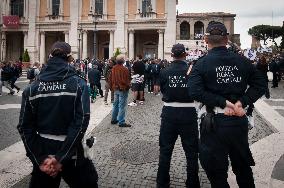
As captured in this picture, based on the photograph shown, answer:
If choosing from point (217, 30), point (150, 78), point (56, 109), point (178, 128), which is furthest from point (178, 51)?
point (150, 78)

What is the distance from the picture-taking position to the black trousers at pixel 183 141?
15.2 feet

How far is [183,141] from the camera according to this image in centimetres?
472

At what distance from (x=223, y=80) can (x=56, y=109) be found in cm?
156

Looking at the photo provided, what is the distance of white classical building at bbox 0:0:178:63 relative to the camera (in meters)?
41.4

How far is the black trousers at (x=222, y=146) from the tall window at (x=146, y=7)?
3902cm

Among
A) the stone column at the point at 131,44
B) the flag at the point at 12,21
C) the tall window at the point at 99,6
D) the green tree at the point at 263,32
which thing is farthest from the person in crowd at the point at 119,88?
the green tree at the point at 263,32

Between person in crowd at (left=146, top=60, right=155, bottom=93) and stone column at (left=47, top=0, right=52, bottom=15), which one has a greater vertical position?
stone column at (left=47, top=0, right=52, bottom=15)

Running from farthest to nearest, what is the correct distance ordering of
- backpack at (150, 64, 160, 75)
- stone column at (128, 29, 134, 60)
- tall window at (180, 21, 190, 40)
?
1. tall window at (180, 21, 190, 40)
2. stone column at (128, 29, 134, 60)
3. backpack at (150, 64, 160, 75)

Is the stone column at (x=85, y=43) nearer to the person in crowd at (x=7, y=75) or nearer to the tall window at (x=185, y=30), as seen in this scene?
the person in crowd at (x=7, y=75)

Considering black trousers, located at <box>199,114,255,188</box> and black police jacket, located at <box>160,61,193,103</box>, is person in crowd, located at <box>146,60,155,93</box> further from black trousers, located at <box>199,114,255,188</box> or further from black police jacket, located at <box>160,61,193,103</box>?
black trousers, located at <box>199,114,255,188</box>

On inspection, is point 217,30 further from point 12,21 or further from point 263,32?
point 263,32

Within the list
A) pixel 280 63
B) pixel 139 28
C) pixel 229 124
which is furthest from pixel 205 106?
pixel 139 28

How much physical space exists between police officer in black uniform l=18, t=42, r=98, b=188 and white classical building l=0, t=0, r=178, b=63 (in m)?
37.3

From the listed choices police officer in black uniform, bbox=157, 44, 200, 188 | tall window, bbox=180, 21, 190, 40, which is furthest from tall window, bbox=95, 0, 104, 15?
police officer in black uniform, bbox=157, 44, 200, 188
